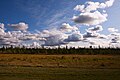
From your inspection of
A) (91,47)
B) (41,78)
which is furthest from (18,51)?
(41,78)

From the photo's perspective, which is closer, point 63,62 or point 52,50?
point 63,62

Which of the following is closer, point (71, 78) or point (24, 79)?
point (24, 79)

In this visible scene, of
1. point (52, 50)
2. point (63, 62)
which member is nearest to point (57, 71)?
point (63, 62)

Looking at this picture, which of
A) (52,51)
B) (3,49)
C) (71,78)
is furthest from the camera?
(3,49)

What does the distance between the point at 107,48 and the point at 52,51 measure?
36.6m

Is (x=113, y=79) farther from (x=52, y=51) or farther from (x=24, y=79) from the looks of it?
(x=52, y=51)

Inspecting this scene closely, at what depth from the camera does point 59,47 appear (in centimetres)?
16462

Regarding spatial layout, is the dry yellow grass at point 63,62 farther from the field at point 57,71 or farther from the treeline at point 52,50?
the treeline at point 52,50

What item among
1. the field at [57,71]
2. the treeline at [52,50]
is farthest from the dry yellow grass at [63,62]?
the treeline at [52,50]

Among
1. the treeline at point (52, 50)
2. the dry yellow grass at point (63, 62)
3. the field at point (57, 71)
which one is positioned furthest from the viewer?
the treeline at point (52, 50)

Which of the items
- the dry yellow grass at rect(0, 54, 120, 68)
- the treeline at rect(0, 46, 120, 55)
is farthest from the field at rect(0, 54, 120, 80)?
the treeline at rect(0, 46, 120, 55)

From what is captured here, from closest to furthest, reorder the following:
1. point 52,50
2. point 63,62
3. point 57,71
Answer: point 57,71, point 63,62, point 52,50

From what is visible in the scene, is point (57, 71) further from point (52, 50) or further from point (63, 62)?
point (52, 50)

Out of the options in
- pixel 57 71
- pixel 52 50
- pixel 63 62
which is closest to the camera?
pixel 57 71
